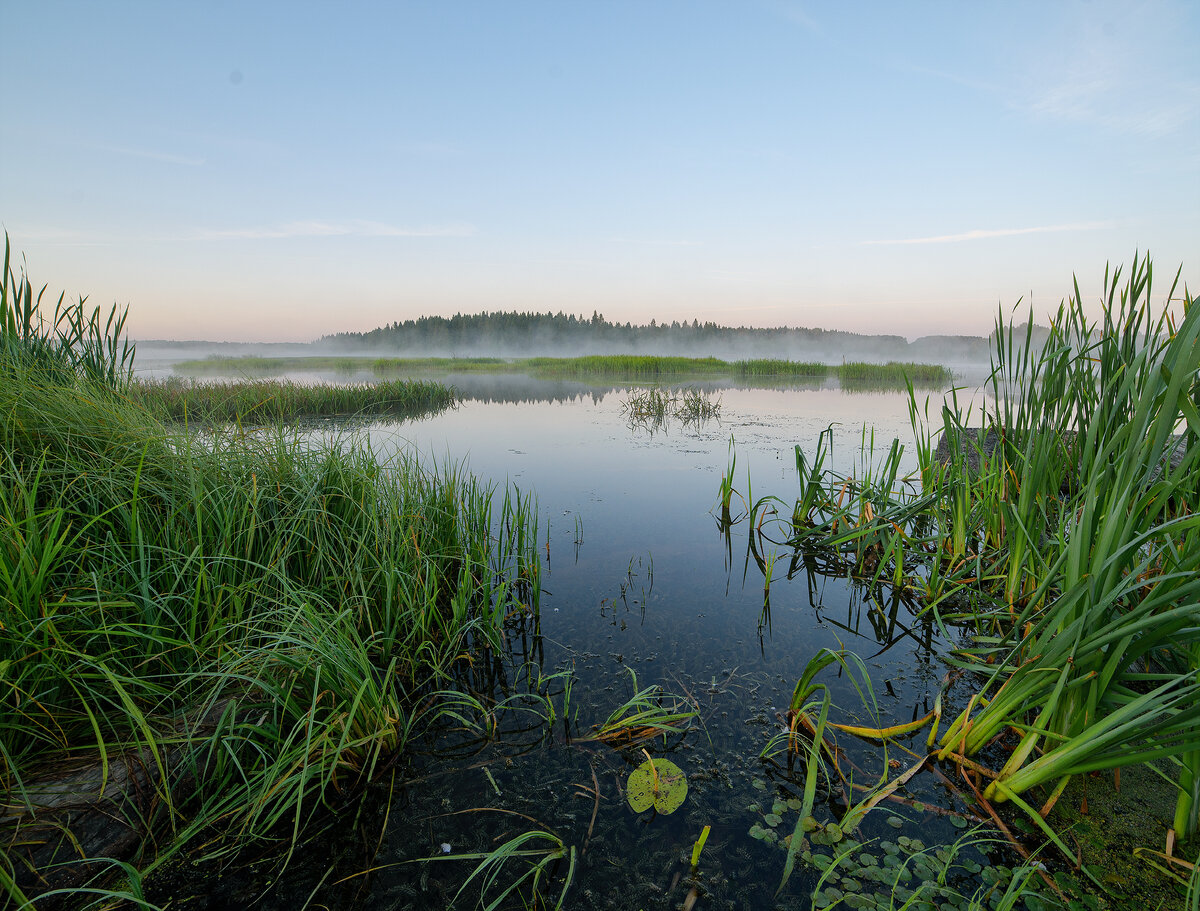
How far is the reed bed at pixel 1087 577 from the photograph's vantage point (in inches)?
55.9

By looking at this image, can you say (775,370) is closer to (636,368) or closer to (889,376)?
(889,376)

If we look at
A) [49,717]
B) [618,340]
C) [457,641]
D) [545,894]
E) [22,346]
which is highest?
[618,340]

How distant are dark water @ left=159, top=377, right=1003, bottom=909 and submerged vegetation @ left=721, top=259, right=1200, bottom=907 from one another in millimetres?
193

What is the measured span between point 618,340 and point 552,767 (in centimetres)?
7401

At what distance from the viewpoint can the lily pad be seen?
6.12 ft

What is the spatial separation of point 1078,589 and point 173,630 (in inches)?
135

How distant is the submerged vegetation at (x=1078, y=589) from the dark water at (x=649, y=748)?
19 cm

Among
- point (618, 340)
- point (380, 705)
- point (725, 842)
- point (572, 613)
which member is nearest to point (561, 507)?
point (572, 613)

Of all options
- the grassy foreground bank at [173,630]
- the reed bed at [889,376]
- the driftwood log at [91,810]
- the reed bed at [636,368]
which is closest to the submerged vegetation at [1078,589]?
the grassy foreground bank at [173,630]

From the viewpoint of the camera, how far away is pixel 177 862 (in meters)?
1.57

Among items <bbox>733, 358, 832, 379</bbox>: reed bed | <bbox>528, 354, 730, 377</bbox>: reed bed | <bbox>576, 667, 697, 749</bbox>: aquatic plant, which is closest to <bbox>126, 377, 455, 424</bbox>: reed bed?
<bbox>576, 667, 697, 749</bbox>: aquatic plant

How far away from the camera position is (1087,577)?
1555mm

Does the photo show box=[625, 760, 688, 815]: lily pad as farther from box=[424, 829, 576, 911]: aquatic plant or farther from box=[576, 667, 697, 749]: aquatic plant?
box=[424, 829, 576, 911]: aquatic plant

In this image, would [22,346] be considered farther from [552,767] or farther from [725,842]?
[725,842]
